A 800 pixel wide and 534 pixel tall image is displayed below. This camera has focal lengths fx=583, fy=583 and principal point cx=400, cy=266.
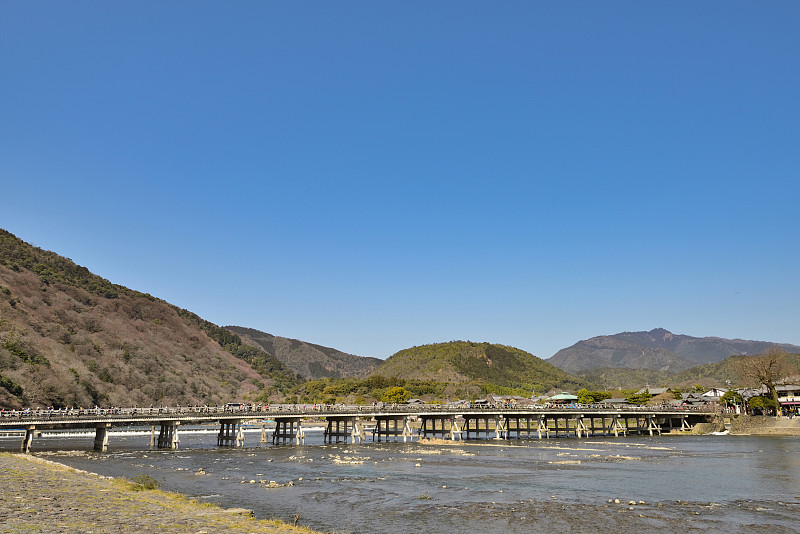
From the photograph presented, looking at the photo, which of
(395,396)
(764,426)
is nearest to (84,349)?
(395,396)

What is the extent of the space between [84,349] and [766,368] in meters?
137

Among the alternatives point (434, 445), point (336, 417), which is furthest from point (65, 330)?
point (434, 445)

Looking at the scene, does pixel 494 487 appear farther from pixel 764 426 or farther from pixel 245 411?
pixel 764 426

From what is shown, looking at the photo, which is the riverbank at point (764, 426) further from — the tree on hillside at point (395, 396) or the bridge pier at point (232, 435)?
the tree on hillside at point (395, 396)

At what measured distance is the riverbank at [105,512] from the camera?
16594 millimetres

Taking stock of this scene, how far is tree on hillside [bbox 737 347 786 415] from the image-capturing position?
97.0 metres

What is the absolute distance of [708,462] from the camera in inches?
1935

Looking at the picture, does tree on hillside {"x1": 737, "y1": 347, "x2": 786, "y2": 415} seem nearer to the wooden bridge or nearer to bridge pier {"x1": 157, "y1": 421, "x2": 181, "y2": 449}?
the wooden bridge

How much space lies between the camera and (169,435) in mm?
65875

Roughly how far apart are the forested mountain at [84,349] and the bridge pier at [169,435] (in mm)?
32877

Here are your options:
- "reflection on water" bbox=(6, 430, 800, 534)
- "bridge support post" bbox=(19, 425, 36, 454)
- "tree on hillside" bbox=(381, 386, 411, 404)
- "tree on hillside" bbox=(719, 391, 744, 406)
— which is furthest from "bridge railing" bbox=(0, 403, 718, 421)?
"tree on hillside" bbox=(381, 386, 411, 404)

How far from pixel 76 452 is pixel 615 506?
50511 mm

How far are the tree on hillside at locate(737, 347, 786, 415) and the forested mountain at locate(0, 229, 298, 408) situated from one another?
117 m

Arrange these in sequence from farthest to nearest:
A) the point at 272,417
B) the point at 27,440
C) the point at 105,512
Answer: the point at 272,417 < the point at 27,440 < the point at 105,512
